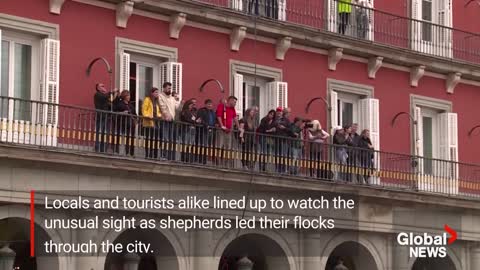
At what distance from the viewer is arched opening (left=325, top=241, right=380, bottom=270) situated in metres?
39.5

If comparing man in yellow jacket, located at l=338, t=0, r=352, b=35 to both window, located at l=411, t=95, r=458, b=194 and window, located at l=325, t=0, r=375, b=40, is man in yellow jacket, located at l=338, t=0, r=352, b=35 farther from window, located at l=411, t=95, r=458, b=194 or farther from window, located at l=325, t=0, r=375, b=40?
window, located at l=411, t=95, r=458, b=194

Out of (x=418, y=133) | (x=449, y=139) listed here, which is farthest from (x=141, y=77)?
(x=449, y=139)

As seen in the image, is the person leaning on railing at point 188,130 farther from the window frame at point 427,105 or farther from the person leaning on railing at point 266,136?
the window frame at point 427,105

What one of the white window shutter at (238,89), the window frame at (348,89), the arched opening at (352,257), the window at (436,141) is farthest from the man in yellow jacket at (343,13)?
the arched opening at (352,257)

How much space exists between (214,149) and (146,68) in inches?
98.2

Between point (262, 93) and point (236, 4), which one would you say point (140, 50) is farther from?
point (262, 93)

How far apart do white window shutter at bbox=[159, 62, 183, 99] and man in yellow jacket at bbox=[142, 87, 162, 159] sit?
119 centimetres

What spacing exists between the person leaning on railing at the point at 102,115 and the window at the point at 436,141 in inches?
418

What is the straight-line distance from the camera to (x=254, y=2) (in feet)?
123

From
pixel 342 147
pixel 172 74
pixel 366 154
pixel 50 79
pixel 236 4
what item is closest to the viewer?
pixel 50 79

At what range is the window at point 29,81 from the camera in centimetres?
3244

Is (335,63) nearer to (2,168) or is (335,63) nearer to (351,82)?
(351,82)

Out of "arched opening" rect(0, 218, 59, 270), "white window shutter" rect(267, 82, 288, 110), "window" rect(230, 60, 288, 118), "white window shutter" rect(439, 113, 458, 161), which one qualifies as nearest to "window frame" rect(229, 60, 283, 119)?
"window" rect(230, 60, 288, 118)

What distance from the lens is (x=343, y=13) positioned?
40.2 metres
